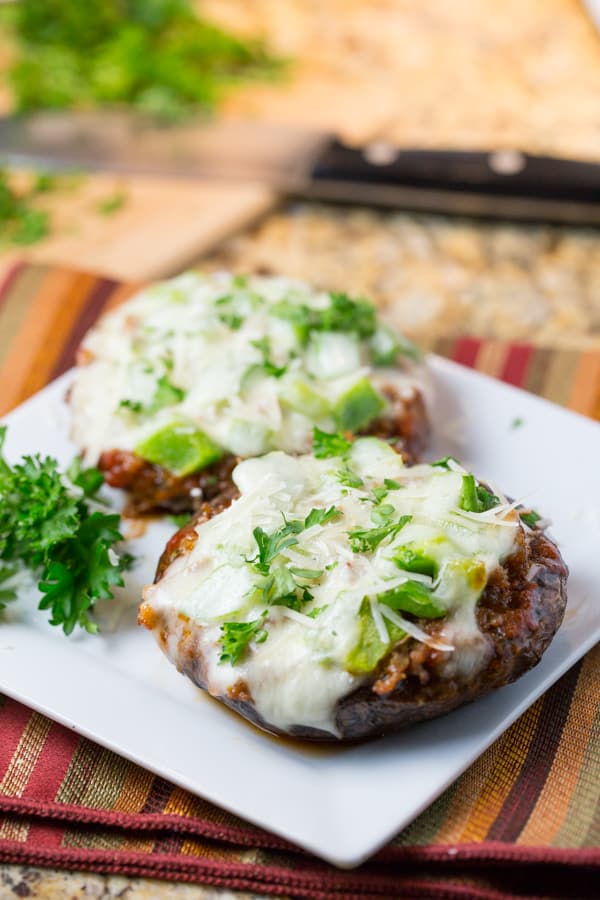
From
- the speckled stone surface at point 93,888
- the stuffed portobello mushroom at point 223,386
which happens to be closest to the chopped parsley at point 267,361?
the stuffed portobello mushroom at point 223,386

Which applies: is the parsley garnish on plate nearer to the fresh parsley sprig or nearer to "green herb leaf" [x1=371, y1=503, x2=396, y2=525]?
the fresh parsley sprig

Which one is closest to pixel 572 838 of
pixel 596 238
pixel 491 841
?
pixel 491 841

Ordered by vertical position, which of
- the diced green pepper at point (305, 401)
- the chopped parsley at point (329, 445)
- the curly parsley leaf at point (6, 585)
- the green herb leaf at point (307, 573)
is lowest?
the curly parsley leaf at point (6, 585)

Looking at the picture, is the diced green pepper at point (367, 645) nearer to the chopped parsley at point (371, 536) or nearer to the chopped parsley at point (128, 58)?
the chopped parsley at point (371, 536)

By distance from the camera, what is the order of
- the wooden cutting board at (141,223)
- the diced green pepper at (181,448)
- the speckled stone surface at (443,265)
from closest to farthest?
the diced green pepper at (181,448), the speckled stone surface at (443,265), the wooden cutting board at (141,223)

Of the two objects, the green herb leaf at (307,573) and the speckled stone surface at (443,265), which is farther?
the speckled stone surface at (443,265)

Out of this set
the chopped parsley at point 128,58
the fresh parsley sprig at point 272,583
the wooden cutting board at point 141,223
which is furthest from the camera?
the chopped parsley at point 128,58

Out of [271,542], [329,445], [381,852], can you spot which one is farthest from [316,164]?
[381,852]
